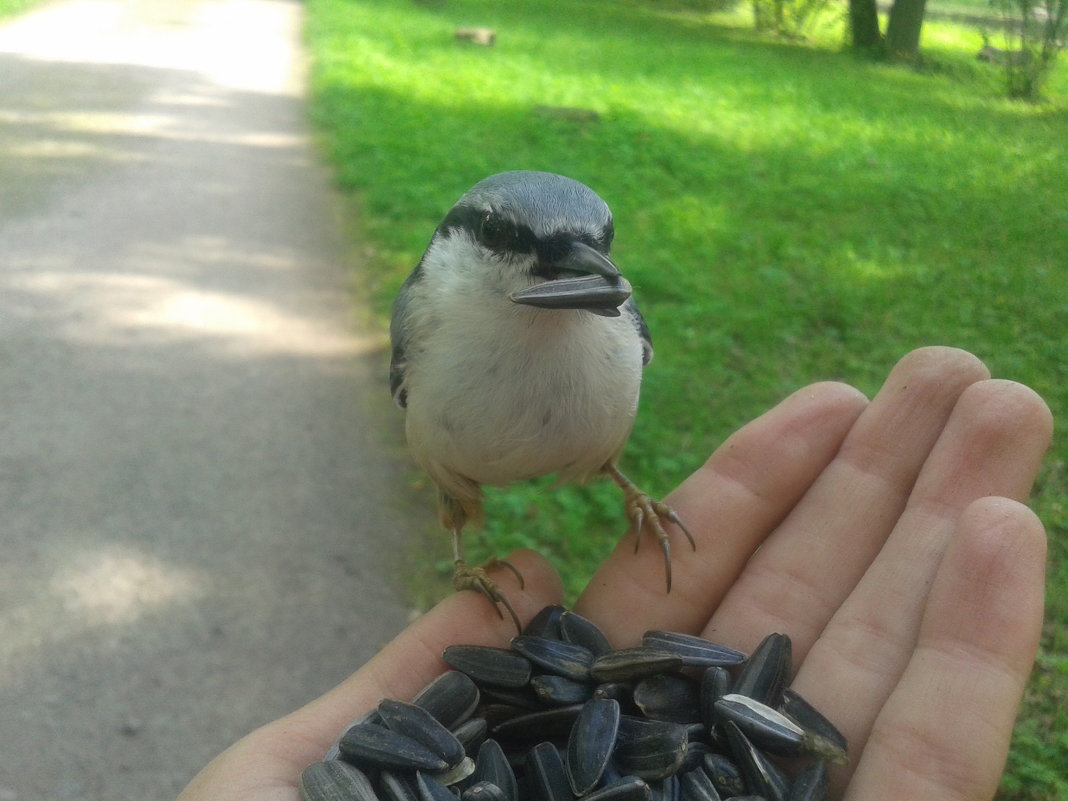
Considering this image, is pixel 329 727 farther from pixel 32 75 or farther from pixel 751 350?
pixel 32 75

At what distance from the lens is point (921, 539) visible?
2.19 m

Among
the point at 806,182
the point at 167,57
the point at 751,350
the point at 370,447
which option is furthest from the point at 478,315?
the point at 167,57

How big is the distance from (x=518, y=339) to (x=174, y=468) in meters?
2.62

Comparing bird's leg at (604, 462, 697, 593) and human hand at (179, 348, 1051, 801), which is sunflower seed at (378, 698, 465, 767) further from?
bird's leg at (604, 462, 697, 593)

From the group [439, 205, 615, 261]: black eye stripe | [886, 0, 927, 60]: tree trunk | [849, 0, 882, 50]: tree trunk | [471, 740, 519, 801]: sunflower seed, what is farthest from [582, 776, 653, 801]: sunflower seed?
[849, 0, 882, 50]: tree trunk

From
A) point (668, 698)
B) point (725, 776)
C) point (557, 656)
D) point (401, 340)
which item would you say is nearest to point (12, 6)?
point (401, 340)

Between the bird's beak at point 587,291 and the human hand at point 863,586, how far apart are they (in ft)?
3.28

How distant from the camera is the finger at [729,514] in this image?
97.1 inches

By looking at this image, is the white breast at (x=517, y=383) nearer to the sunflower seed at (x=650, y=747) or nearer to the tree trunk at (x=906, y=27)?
the sunflower seed at (x=650, y=747)

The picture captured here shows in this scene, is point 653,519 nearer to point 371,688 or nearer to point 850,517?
point 850,517

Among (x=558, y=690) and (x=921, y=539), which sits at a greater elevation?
(x=921, y=539)

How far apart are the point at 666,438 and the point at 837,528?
4.80ft

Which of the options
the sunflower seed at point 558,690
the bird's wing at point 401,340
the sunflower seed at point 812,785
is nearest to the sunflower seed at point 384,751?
the sunflower seed at point 558,690

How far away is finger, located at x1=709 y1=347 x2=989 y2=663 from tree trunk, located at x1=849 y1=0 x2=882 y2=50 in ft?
8.90
